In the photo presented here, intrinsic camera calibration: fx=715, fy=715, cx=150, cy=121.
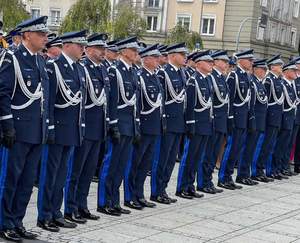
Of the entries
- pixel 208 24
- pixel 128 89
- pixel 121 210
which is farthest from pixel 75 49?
pixel 208 24

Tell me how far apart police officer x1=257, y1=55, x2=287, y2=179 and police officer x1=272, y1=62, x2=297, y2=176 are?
179 millimetres

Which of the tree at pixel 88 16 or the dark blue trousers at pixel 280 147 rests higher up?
the tree at pixel 88 16

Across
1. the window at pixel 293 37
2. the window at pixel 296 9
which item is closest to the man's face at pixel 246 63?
the window at pixel 296 9

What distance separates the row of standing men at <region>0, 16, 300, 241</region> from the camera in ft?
22.1

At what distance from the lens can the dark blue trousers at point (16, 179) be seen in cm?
666

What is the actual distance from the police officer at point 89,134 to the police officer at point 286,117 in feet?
16.6

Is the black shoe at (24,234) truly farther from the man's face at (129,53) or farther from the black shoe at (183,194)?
the black shoe at (183,194)

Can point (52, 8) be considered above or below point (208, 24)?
above

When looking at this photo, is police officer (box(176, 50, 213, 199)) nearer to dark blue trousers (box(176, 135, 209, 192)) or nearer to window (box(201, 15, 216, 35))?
dark blue trousers (box(176, 135, 209, 192))

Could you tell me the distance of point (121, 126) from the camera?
8.16 metres

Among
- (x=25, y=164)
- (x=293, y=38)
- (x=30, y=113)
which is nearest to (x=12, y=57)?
(x=30, y=113)

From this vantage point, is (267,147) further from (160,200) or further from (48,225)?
(48,225)

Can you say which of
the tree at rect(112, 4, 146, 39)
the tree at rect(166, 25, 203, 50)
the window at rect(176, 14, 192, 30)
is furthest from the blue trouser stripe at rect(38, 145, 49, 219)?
the window at rect(176, 14, 192, 30)

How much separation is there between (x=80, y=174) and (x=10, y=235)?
1.33 metres
